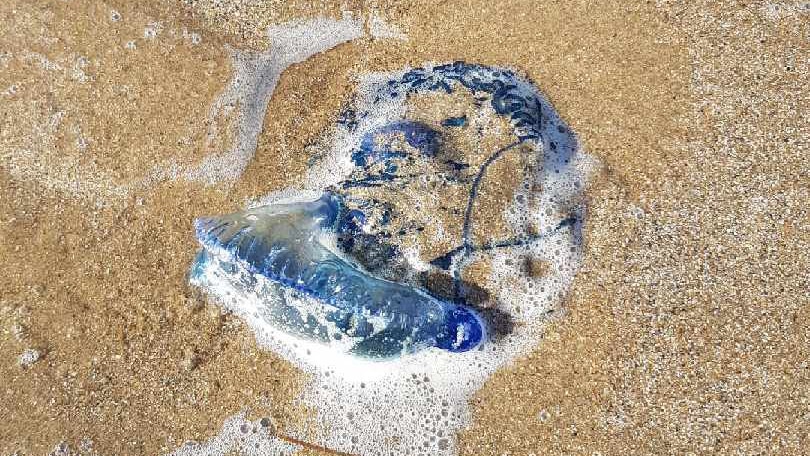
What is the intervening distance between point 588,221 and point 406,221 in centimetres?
95

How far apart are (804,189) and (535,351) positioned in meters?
1.59

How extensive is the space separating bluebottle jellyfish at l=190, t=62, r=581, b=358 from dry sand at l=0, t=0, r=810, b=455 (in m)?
0.19

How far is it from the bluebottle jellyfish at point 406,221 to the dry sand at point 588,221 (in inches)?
7.4

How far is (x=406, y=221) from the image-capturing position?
313 centimetres

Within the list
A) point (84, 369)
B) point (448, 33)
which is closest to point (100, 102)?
point (84, 369)

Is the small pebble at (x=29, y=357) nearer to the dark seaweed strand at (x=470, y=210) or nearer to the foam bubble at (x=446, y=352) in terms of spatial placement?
the foam bubble at (x=446, y=352)

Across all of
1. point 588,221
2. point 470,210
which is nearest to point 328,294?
point 470,210

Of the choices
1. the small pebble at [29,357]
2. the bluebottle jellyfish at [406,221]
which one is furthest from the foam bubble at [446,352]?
the small pebble at [29,357]

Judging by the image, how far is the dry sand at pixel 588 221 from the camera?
277 cm

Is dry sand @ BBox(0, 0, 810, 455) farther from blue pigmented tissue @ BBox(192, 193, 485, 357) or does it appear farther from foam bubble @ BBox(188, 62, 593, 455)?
blue pigmented tissue @ BBox(192, 193, 485, 357)

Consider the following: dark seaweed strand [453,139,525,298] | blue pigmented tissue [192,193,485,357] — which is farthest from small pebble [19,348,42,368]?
dark seaweed strand [453,139,525,298]

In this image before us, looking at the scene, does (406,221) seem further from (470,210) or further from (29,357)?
(29,357)

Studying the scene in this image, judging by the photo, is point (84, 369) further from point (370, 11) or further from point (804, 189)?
point (804, 189)

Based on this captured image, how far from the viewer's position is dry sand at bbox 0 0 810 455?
2.77m
